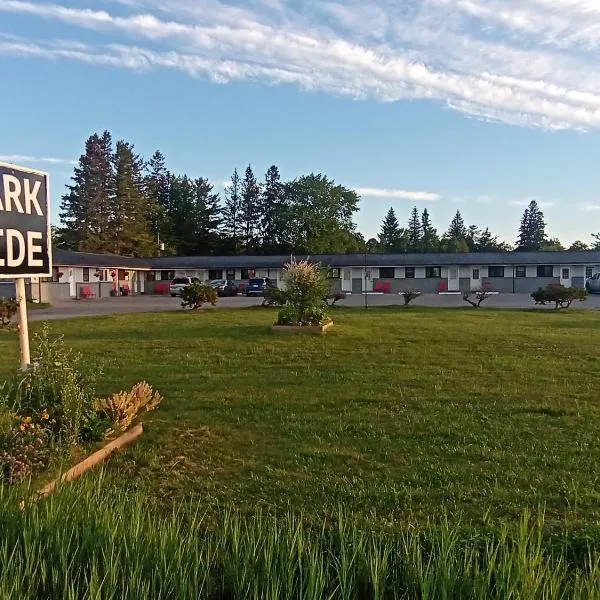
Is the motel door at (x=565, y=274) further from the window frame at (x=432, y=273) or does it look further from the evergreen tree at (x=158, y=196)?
the evergreen tree at (x=158, y=196)

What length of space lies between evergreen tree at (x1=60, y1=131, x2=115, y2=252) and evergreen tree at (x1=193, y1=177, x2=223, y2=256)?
43.6ft

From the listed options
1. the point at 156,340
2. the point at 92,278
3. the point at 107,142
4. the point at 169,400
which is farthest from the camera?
the point at 107,142

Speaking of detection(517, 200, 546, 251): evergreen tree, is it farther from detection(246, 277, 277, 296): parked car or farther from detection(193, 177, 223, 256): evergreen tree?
detection(246, 277, 277, 296): parked car

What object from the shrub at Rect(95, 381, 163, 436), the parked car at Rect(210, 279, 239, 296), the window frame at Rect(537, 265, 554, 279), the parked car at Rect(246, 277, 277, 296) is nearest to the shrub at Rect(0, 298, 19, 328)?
the shrub at Rect(95, 381, 163, 436)

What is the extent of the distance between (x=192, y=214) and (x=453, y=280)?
4722 cm

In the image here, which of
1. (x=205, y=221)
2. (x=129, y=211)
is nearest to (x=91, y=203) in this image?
(x=129, y=211)

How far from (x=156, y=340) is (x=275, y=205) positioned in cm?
7894

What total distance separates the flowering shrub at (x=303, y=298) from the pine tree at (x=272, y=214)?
214 feet

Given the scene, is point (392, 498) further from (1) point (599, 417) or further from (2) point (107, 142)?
(2) point (107, 142)

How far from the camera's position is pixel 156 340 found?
14352 millimetres

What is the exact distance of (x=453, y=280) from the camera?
50688mm

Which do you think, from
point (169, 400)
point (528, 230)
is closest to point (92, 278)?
point (169, 400)

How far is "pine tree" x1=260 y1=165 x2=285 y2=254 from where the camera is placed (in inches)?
3324

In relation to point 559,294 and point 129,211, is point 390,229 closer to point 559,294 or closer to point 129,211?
point 129,211
